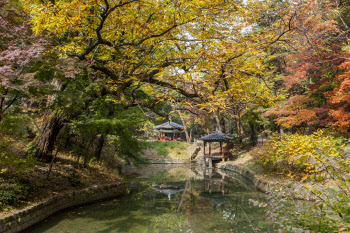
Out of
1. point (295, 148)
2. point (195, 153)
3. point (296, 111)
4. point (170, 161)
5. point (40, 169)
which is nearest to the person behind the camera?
point (40, 169)

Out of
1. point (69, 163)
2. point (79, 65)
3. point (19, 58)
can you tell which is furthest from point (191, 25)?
point (69, 163)

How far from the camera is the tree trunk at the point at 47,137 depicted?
6.69 m

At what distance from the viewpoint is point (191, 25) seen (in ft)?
16.5

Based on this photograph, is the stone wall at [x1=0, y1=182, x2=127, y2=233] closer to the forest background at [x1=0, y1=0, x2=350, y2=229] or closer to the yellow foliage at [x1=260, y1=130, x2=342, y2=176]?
the forest background at [x1=0, y1=0, x2=350, y2=229]

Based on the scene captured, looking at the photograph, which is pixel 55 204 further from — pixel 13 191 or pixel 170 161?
pixel 170 161

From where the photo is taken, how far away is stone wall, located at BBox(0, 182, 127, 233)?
4.21m

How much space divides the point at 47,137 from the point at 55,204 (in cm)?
216

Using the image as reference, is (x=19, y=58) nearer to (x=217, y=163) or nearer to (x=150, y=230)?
(x=150, y=230)

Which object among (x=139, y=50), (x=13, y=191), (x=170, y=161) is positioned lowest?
(x=170, y=161)

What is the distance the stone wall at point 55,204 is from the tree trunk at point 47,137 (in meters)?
1.63

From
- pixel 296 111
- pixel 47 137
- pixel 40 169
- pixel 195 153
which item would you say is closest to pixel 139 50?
pixel 47 137

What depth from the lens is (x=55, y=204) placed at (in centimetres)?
566

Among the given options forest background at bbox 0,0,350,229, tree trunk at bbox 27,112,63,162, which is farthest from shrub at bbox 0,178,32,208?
tree trunk at bbox 27,112,63,162

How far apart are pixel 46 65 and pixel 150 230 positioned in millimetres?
4280
